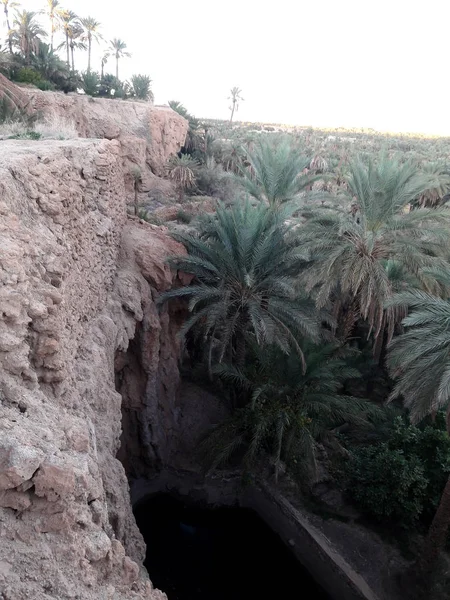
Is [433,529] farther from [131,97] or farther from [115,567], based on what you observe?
[131,97]

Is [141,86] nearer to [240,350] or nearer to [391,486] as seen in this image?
[240,350]

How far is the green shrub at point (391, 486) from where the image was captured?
10.2 m

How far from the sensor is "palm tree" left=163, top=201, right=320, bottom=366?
11.1 meters

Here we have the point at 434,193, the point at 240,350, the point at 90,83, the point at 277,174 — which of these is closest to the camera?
the point at 240,350

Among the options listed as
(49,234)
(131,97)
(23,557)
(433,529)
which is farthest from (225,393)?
(131,97)

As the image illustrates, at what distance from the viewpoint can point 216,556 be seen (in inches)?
436

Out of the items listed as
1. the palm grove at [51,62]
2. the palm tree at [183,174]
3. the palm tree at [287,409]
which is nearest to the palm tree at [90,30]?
the palm grove at [51,62]

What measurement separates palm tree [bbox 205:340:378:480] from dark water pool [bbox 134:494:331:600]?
179 cm

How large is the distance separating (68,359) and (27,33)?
28.1m

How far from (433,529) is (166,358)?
7.10 m

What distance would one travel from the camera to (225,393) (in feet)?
44.2

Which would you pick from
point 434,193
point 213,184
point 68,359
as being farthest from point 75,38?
point 68,359

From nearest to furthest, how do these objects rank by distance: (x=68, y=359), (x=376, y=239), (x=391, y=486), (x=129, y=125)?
1. (x=68, y=359)
2. (x=391, y=486)
3. (x=376, y=239)
4. (x=129, y=125)

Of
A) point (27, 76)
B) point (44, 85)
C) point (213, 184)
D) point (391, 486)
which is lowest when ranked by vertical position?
point (391, 486)
